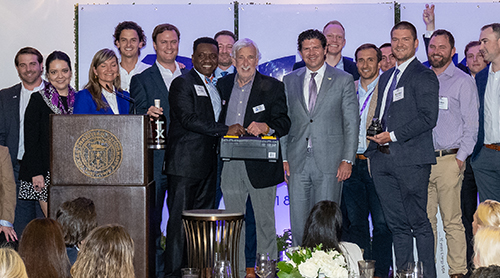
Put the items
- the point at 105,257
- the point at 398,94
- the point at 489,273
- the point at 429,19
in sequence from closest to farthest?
the point at 489,273, the point at 105,257, the point at 398,94, the point at 429,19

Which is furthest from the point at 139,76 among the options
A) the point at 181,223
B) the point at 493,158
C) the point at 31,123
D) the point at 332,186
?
the point at 493,158

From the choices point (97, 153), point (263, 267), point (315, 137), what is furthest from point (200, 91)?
point (263, 267)

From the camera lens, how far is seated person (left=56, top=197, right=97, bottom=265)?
3027 mm

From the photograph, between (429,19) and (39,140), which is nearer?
(39,140)

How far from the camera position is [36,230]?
258cm

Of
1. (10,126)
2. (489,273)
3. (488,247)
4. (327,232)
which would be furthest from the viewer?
(10,126)

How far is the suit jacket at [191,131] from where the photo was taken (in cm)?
430

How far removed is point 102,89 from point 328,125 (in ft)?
6.08

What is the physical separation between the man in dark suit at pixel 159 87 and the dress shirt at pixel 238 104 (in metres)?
0.61

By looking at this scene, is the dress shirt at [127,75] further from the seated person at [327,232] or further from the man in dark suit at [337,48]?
the seated person at [327,232]

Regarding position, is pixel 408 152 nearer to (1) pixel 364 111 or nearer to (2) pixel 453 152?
(2) pixel 453 152

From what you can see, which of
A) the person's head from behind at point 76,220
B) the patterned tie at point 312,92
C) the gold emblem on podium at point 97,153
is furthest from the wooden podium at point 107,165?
the patterned tie at point 312,92

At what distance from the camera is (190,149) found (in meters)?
4.37

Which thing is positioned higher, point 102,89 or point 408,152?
point 102,89
